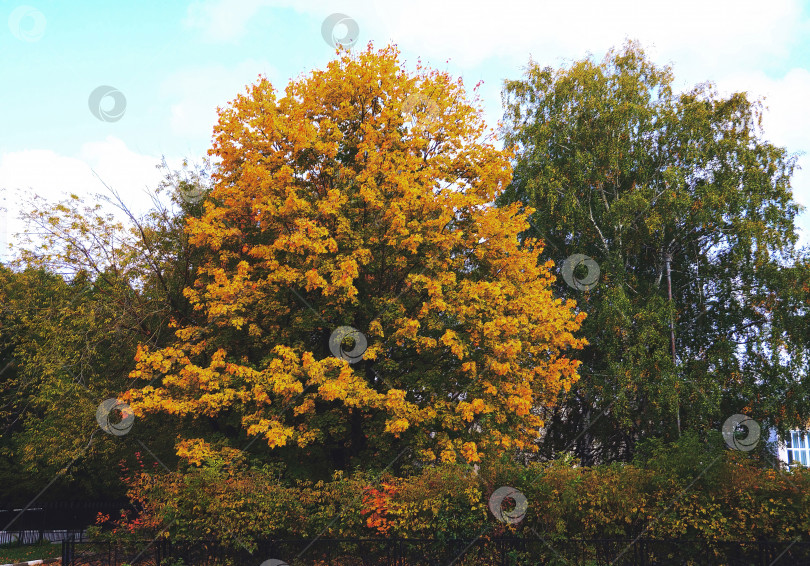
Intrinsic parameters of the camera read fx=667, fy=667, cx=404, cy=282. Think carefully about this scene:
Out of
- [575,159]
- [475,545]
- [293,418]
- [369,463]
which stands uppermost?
[575,159]

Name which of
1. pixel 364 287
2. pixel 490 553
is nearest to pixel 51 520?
pixel 364 287

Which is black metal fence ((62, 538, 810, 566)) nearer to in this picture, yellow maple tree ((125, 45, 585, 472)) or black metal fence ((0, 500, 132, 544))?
yellow maple tree ((125, 45, 585, 472))

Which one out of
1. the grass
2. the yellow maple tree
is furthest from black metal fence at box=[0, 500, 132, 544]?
the yellow maple tree

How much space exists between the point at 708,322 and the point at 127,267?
790 inches

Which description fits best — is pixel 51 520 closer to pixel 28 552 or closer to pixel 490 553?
pixel 28 552

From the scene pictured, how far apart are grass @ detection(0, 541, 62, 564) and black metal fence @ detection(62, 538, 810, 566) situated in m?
10.7

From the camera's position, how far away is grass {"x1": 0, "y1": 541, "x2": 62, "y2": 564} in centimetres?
1962

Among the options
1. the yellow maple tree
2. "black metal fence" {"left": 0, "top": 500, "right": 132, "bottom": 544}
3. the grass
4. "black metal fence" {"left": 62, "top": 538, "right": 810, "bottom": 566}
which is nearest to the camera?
"black metal fence" {"left": 62, "top": 538, "right": 810, "bottom": 566}

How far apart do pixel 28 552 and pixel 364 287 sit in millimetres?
14563

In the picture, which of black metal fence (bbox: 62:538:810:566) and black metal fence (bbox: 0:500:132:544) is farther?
black metal fence (bbox: 0:500:132:544)

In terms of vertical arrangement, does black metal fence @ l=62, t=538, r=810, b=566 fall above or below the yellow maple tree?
below

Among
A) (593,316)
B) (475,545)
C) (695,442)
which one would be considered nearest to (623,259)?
(593,316)

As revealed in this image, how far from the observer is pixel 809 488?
34.2ft

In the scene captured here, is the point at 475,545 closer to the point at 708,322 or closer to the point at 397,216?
the point at 397,216
